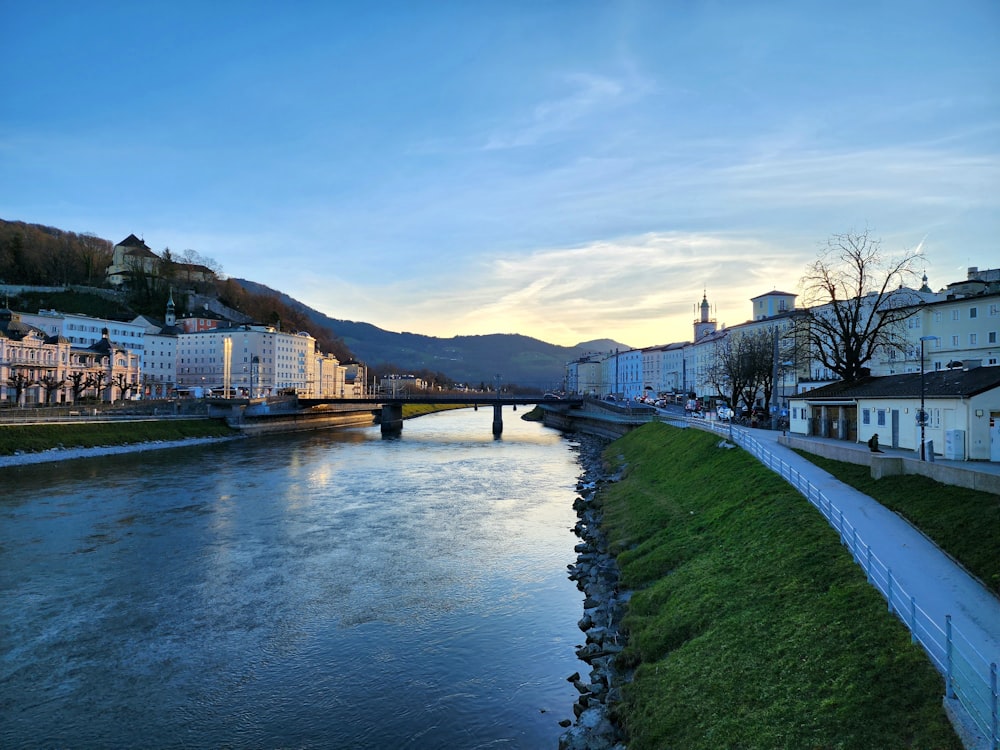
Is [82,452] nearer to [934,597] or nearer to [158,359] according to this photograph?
[934,597]

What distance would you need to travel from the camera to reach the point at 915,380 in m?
27.4

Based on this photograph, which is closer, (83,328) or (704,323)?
(83,328)

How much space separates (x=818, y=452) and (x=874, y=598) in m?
18.0

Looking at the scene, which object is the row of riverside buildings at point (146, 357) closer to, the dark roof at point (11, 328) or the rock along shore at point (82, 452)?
the dark roof at point (11, 328)

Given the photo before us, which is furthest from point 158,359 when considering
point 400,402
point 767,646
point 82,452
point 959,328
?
point 767,646

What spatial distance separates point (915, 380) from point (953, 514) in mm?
14809

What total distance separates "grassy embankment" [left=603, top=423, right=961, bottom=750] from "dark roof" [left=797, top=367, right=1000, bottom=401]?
7872 mm

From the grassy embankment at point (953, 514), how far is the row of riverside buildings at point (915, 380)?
311 centimetres

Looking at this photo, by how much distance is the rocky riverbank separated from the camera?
11.4 meters

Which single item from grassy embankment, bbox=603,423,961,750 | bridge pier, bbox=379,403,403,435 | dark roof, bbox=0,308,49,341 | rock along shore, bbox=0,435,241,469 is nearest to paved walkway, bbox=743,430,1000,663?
grassy embankment, bbox=603,423,961,750

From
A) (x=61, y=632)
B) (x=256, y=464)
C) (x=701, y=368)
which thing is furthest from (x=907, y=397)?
(x=701, y=368)

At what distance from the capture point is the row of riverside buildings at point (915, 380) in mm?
21906

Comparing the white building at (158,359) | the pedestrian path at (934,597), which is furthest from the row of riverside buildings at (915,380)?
the white building at (158,359)

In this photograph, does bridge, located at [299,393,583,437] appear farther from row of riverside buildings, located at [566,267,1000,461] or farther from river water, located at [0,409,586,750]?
river water, located at [0,409,586,750]
